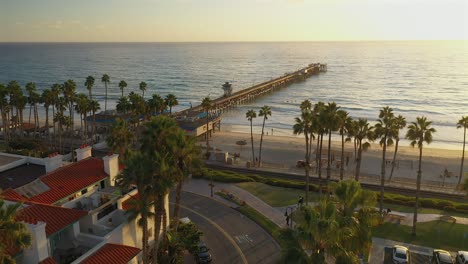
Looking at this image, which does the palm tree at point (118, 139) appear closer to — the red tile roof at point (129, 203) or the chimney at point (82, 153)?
the chimney at point (82, 153)

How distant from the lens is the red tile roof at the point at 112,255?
22.2 metres

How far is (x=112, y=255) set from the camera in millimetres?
22906

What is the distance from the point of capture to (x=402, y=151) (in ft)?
230

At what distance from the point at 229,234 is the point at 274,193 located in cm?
1162

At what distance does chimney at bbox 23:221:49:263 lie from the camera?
65.6 feet

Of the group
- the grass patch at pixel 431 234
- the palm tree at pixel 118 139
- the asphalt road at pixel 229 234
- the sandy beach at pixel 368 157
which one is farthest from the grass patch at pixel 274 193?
the palm tree at pixel 118 139

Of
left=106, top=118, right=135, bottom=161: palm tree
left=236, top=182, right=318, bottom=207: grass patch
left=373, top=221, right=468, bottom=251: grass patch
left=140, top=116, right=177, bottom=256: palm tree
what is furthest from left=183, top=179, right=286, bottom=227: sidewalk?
left=140, top=116, right=177, bottom=256: palm tree

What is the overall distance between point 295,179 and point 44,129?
5212cm

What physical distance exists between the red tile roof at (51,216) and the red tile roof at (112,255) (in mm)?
2385

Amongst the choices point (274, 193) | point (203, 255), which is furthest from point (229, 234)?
point (274, 193)

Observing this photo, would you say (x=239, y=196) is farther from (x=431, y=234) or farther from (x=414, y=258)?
(x=431, y=234)

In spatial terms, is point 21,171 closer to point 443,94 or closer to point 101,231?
point 101,231

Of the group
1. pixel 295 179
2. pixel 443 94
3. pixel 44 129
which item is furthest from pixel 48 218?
Result: pixel 443 94

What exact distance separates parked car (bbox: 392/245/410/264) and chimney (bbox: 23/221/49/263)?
23822 millimetres
